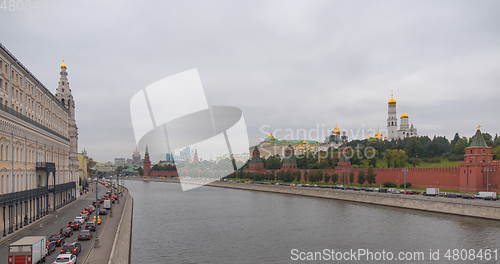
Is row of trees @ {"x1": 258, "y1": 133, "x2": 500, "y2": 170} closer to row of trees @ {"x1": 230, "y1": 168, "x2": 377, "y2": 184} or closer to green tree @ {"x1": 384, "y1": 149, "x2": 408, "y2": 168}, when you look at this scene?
green tree @ {"x1": 384, "y1": 149, "x2": 408, "y2": 168}

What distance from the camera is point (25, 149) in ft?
92.2

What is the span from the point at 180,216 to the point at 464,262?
2535 cm

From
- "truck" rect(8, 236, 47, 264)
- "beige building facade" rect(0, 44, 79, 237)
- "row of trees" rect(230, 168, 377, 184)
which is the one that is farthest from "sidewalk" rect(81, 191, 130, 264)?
"row of trees" rect(230, 168, 377, 184)

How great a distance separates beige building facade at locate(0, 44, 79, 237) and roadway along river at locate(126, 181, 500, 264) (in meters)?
7.19

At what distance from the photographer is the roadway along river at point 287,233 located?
24.1 meters

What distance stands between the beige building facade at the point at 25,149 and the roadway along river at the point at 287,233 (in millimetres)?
7195

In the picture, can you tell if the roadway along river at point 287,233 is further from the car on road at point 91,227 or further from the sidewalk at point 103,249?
the car on road at point 91,227

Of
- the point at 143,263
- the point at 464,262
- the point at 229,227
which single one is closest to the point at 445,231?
the point at 464,262

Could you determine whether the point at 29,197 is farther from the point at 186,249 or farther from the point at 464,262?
the point at 464,262

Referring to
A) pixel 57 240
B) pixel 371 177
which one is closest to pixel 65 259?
pixel 57 240

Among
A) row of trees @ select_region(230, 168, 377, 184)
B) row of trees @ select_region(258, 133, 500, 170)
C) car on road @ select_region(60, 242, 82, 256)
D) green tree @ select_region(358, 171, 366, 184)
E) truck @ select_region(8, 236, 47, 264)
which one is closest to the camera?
truck @ select_region(8, 236, 47, 264)

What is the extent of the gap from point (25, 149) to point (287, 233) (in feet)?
59.7

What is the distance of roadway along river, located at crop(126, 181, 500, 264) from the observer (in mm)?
24109

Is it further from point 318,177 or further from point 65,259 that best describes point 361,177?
point 65,259
